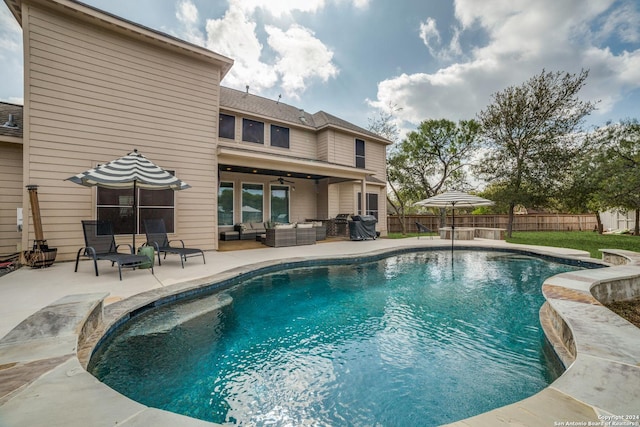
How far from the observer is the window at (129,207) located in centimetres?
649

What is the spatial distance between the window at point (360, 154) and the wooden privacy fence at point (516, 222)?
5.20 meters

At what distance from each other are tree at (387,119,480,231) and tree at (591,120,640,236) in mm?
6208

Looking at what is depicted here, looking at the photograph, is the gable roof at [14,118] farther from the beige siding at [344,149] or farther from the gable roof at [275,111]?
the beige siding at [344,149]

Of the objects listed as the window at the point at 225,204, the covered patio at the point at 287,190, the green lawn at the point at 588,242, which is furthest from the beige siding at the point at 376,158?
the window at the point at 225,204

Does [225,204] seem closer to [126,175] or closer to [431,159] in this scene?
[126,175]

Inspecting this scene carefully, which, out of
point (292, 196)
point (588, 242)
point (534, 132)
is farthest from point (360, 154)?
point (588, 242)

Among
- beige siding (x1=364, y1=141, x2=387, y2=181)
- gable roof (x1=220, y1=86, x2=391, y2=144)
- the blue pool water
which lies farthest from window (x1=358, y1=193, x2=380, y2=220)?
the blue pool water

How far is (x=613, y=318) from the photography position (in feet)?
8.24

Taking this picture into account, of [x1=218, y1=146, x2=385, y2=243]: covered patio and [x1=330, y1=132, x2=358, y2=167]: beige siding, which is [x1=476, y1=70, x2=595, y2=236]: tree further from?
[x1=330, y1=132, x2=358, y2=167]: beige siding

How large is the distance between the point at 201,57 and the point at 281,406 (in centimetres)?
890

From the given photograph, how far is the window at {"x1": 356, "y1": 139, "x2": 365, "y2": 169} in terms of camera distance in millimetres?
13445

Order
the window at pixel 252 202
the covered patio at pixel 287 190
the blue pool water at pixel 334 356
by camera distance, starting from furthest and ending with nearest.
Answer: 1. the window at pixel 252 202
2. the covered patio at pixel 287 190
3. the blue pool water at pixel 334 356

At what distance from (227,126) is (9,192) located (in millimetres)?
6155

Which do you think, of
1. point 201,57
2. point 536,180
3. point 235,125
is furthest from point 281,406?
point 536,180
